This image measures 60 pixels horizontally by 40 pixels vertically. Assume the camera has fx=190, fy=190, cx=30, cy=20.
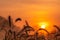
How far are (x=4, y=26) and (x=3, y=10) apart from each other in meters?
0.14

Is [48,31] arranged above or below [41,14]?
below

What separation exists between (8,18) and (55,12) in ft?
1.31

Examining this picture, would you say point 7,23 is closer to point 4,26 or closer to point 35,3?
point 4,26

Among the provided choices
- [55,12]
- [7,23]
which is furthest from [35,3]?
[7,23]

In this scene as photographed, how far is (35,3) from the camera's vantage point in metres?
1.62

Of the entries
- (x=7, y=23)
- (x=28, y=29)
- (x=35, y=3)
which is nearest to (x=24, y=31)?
(x=28, y=29)

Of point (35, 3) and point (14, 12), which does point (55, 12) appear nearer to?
point (35, 3)

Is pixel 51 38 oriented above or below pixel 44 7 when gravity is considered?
below

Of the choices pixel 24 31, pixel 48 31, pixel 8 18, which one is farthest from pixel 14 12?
pixel 48 31

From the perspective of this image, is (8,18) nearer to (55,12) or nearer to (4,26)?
(4,26)

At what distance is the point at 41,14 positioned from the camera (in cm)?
160

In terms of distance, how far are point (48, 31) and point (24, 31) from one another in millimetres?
196

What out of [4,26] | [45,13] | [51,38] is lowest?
[51,38]

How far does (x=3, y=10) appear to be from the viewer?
1569 millimetres
